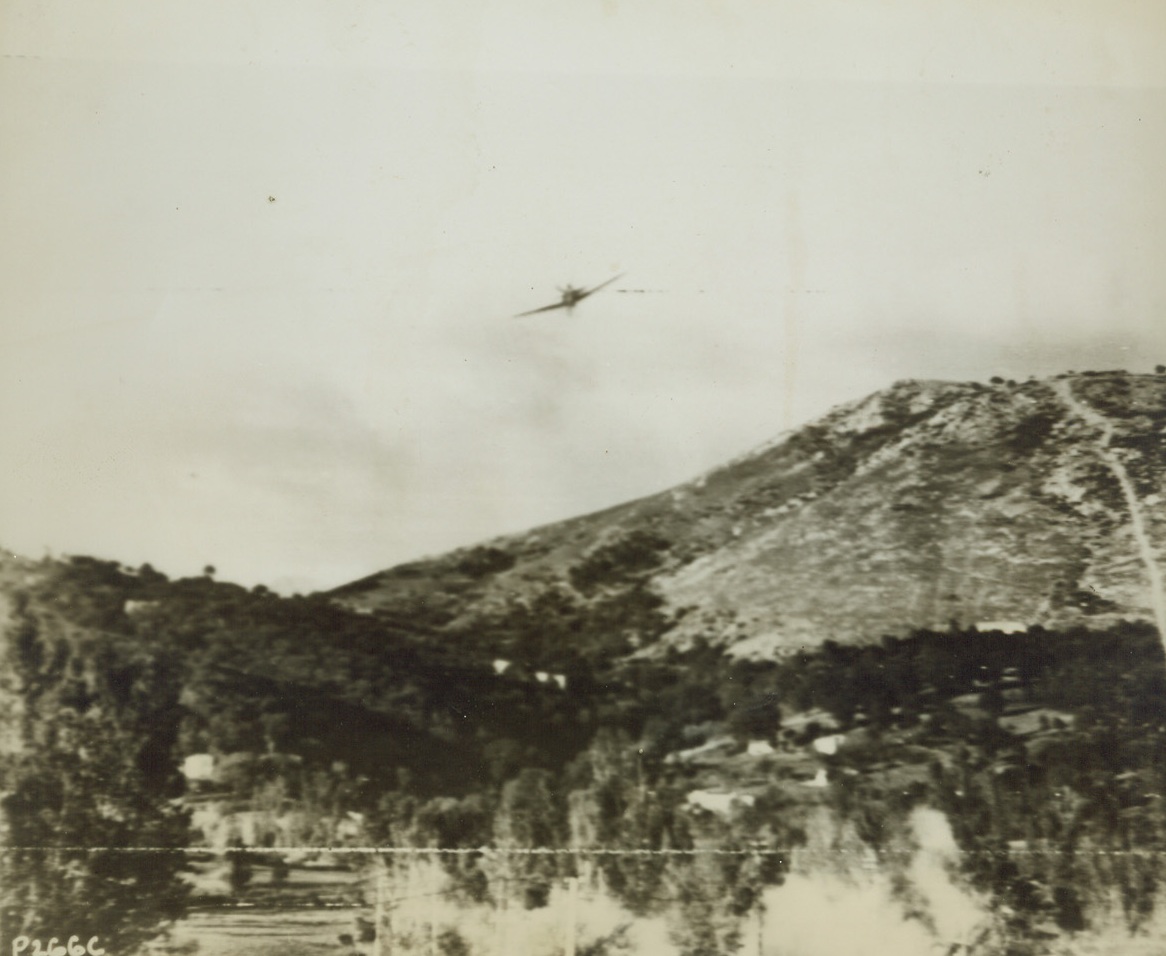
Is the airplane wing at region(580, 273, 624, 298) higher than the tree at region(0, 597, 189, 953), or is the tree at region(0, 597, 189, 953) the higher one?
the airplane wing at region(580, 273, 624, 298)

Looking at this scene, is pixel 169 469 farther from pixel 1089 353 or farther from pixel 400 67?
pixel 1089 353

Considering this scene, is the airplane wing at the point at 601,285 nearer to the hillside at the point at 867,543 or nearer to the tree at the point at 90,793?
the hillside at the point at 867,543

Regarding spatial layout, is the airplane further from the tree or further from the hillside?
the tree

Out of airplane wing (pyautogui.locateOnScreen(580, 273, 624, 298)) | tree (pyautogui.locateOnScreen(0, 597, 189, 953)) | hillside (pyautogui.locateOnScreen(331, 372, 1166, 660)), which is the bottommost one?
tree (pyautogui.locateOnScreen(0, 597, 189, 953))

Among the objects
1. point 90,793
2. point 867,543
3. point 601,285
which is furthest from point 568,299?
point 90,793

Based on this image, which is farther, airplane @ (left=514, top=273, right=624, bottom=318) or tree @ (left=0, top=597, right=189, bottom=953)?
airplane @ (left=514, top=273, right=624, bottom=318)

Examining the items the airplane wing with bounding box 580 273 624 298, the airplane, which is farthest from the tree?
the airplane wing with bounding box 580 273 624 298

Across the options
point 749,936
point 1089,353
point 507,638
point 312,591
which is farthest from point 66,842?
point 1089,353

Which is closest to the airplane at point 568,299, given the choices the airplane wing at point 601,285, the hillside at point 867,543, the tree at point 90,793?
the airplane wing at point 601,285
